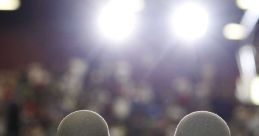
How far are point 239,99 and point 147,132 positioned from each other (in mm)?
1607

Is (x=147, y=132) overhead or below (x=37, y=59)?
overhead

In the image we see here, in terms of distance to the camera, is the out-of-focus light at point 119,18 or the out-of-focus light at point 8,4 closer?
the out-of-focus light at point 119,18

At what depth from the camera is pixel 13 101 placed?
577 centimetres

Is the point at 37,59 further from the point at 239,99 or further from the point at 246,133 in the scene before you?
the point at 246,133

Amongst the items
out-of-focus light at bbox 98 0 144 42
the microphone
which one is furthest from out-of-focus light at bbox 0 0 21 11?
the microphone

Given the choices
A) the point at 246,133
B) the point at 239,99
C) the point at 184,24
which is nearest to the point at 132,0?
the point at 184,24

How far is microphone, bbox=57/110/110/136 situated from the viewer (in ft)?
4.30

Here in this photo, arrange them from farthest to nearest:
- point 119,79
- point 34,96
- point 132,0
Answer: point 132,0, point 119,79, point 34,96

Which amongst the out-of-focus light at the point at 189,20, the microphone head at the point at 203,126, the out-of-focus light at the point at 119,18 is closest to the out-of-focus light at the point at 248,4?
the out-of-focus light at the point at 189,20

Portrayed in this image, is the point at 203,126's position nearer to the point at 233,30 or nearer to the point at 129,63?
the point at 129,63

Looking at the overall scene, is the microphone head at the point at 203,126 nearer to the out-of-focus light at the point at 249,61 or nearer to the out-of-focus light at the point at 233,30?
the out-of-focus light at the point at 249,61

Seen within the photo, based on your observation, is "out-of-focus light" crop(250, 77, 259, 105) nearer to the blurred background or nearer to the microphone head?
the blurred background

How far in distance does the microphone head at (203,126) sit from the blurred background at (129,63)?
14.2 ft

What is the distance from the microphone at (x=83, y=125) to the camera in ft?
4.30
